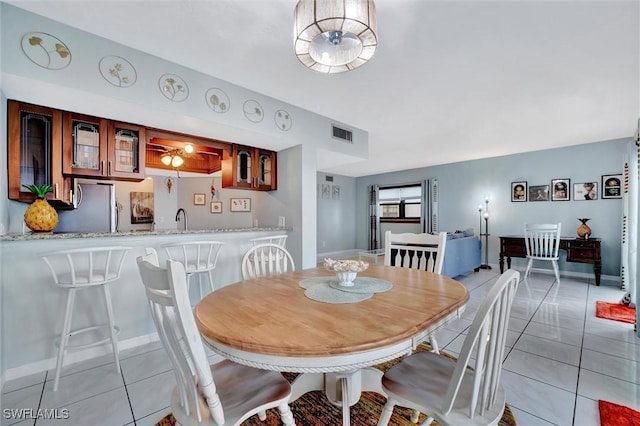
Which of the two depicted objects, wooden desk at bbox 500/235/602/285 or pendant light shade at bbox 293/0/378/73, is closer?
pendant light shade at bbox 293/0/378/73

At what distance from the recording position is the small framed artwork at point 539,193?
538 centimetres

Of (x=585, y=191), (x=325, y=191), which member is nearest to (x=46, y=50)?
(x=325, y=191)

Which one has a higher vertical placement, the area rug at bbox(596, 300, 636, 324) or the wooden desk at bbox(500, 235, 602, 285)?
the wooden desk at bbox(500, 235, 602, 285)

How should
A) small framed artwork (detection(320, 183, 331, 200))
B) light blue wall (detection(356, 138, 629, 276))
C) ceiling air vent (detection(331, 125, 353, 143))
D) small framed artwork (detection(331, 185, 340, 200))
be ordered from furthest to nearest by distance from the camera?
1. small framed artwork (detection(331, 185, 340, 200))
2. small framed artwork (detection(320, 183, 331, 200))
3. light blue wall (detection(356, 138, 629, 276))
4. ceiling air vent (detection(331, 125, 353, 143))

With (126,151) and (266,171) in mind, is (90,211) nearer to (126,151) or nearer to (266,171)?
(126,151)

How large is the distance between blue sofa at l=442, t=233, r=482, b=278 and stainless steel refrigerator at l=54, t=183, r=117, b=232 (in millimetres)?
4636

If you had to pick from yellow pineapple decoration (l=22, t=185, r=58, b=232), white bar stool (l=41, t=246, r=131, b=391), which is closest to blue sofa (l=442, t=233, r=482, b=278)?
white bar stool (l=41, t=246, r=131, b=391)

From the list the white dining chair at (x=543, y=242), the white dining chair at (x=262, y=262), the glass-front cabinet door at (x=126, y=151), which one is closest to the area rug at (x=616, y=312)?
the white dining chair at (x=543, y=242)

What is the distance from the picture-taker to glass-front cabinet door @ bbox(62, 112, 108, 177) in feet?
7.48

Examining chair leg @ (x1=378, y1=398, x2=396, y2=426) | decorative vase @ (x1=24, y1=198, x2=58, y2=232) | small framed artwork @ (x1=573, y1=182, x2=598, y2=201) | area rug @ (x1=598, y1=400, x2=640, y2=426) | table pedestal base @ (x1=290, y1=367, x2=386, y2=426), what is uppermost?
small framed artwork @ (x1=573, y1=182, x2=598, y2=201)

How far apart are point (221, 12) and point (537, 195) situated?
620cm

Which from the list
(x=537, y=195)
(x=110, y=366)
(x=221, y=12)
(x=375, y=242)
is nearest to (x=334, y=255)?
(x=375, y=242)

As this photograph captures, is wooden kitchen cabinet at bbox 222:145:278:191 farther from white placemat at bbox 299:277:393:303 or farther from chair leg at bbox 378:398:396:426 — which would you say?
chair leg at bbox 378:398:396:426

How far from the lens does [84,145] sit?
2.37 meters
